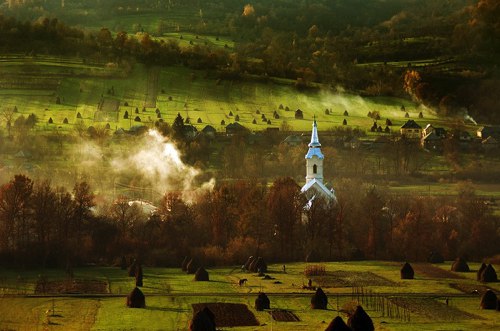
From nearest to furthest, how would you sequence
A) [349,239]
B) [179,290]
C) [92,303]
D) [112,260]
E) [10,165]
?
[92,303] → [179,290] → [112,260] → [349,239] → [10,165]

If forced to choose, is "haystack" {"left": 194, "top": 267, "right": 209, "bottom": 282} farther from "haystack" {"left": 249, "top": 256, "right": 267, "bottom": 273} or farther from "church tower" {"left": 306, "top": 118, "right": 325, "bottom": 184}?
"church tower" {"left": 306, "top": 118, "right": 325, "bottom": 184}

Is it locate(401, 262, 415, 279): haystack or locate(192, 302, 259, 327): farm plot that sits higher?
locate(401, 262, 415, 279): haystack

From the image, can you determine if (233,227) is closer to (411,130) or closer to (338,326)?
(411,130)

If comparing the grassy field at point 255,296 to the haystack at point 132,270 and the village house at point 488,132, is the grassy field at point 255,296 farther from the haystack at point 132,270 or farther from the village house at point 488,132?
the village house at point 488,132

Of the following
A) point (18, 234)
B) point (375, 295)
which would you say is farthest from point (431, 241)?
point (18, 234)

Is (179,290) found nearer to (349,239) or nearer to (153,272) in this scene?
(153,272)

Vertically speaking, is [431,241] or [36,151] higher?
[36,151]

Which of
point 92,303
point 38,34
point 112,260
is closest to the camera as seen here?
point 92,303

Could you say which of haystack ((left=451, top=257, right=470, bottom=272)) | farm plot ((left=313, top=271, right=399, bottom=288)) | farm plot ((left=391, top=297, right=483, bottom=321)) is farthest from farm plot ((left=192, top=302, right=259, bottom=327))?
haystack ((left=451, top=257, right=470, bottom=272))
